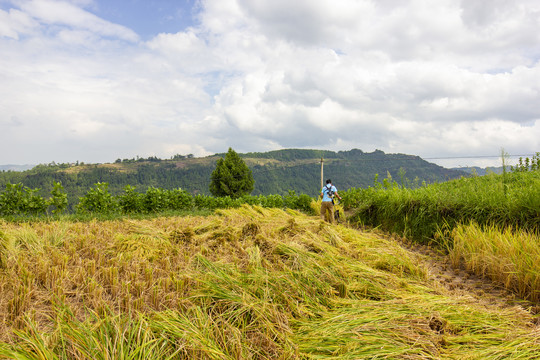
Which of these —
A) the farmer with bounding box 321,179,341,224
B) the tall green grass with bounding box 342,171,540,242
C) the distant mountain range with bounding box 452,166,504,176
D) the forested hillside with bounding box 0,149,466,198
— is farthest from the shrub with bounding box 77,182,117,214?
the forested hillside with bounding box 0,149,466,198

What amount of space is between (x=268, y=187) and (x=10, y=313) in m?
82.8

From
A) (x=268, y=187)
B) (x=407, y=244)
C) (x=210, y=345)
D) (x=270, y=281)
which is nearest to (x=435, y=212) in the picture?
(x=407, y=244)

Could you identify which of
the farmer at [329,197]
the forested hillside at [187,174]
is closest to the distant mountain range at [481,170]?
the farmer at [329,197]

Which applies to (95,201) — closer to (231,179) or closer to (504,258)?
(504,258)

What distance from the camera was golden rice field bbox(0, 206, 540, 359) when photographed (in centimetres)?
191

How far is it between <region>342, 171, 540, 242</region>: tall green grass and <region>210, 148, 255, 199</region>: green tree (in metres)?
27.0

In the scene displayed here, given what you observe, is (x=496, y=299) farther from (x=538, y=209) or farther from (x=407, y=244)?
(x=407, y=244)

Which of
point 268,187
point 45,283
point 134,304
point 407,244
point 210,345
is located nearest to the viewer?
point 210,345

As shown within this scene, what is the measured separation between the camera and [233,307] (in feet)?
7.84

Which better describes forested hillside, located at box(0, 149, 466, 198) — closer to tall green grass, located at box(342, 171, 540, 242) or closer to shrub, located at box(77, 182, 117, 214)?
shrub, located at box(77, 182, 117, 214)

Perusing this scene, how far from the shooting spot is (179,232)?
4.34 meters

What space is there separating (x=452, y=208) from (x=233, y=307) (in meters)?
5.40

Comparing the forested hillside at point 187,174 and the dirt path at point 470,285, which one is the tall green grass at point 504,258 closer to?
the dirt path at point 470,285

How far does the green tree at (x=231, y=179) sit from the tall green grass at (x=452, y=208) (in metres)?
27.0
